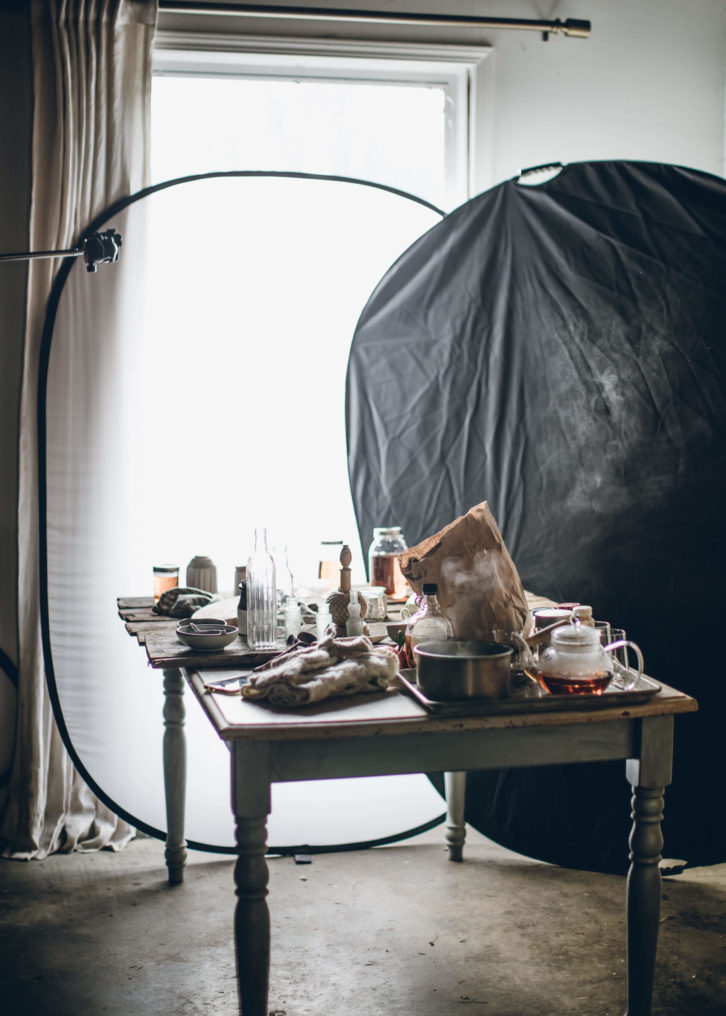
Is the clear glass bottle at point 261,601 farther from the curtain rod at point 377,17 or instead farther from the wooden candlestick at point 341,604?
the curtain rod at point 377,17

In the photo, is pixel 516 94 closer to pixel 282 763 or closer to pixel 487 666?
pixel 487 666

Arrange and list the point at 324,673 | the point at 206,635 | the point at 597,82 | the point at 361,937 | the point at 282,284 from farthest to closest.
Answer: the point at 597,82, the point at 282,284, the point at 361,937, the point at 206,635, the point at 324,673

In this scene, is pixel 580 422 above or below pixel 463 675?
above

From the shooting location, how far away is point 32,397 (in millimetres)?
2684

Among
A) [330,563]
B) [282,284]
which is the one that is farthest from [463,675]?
[282,284]

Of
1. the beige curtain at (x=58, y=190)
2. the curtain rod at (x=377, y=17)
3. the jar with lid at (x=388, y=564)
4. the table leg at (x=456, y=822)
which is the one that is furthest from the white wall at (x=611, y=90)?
the table leg at (x=456, y=822)

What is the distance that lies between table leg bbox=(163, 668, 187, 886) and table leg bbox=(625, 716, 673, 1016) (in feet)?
3.96

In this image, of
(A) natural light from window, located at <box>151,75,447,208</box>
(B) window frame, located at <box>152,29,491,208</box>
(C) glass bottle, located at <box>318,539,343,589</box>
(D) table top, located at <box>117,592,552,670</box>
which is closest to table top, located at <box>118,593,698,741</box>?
(D) table top, located at <box>117,592,552,670</box>

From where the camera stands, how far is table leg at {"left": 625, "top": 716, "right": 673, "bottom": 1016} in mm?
1628

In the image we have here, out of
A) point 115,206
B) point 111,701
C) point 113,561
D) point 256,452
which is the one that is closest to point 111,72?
point 115,206

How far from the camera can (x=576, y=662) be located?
158 centimetres

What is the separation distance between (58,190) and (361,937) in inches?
81.0

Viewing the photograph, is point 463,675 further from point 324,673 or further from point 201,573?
point 201,573

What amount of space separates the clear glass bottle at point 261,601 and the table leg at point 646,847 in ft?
2.43
